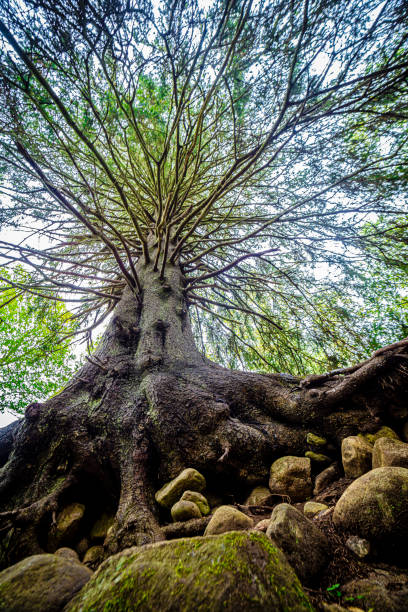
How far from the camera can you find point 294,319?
3652 millimetres

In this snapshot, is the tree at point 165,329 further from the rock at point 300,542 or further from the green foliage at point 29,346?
the green foliage at point 29,346

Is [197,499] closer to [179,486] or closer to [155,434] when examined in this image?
[179,486]

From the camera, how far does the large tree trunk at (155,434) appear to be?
1345mm

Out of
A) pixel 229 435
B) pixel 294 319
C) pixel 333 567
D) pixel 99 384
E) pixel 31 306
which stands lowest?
pixel 333 567

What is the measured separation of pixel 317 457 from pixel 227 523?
2.41ft

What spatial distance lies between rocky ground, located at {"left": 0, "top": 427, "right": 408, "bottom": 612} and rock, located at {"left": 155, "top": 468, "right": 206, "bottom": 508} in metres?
0.03

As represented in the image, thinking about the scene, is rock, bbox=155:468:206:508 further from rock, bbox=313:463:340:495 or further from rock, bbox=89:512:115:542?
rock, bbox=313:463:340:495

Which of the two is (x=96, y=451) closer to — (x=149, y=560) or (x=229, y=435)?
(x=229, y=435)

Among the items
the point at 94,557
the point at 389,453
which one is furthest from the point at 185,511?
the point at 389,453

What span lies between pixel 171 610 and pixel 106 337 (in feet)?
7.12

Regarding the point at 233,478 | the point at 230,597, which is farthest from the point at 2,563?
the point at 230,597

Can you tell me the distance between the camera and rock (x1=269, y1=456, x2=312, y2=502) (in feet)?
4.22

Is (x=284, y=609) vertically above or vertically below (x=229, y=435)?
below

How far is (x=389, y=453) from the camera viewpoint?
43.3 inches
